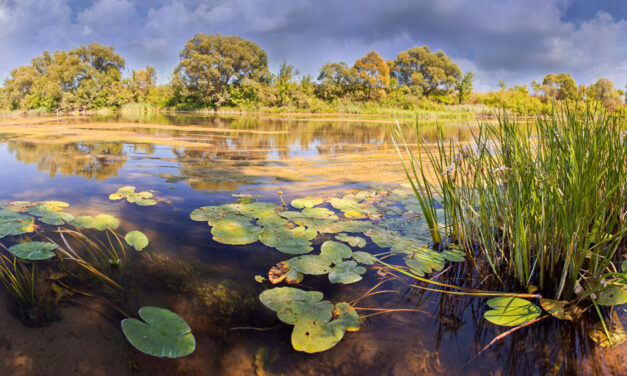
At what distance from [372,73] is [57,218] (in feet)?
97.9

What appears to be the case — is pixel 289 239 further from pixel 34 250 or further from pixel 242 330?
pixel 34 250

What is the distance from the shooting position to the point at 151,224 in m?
1.91

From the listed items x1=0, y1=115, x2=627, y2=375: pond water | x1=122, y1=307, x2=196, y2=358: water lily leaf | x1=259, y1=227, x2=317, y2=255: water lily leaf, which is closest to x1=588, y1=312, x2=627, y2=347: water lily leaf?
x1=0, y1=115, x2=627, y2=375: pond water

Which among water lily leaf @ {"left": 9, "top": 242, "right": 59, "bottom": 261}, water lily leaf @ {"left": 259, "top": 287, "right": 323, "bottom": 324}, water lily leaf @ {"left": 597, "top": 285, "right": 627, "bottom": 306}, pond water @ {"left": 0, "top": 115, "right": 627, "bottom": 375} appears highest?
water lily leaf @ {"left": 597, "top": 285, "right": 627, "bottom": 306}

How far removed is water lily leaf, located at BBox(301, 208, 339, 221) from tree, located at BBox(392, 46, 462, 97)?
34.0m

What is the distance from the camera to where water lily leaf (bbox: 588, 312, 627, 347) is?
38.9 inches

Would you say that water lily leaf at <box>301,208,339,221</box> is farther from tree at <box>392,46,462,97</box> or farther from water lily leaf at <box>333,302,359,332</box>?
tree at <box>392,46,462,97</box>

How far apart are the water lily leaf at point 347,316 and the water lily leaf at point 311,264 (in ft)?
0.75

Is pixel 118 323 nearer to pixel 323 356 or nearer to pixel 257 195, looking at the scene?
pixel 323 356

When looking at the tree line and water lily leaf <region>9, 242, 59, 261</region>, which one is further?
the tree line

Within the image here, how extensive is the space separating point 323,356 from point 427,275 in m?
0.67

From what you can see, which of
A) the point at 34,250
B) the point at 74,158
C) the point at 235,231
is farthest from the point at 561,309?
the point at 74,158

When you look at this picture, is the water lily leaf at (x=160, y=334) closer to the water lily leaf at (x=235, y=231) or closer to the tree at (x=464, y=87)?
the water lily leaf at (x=235, y=231)

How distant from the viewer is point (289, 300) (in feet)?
3.83
